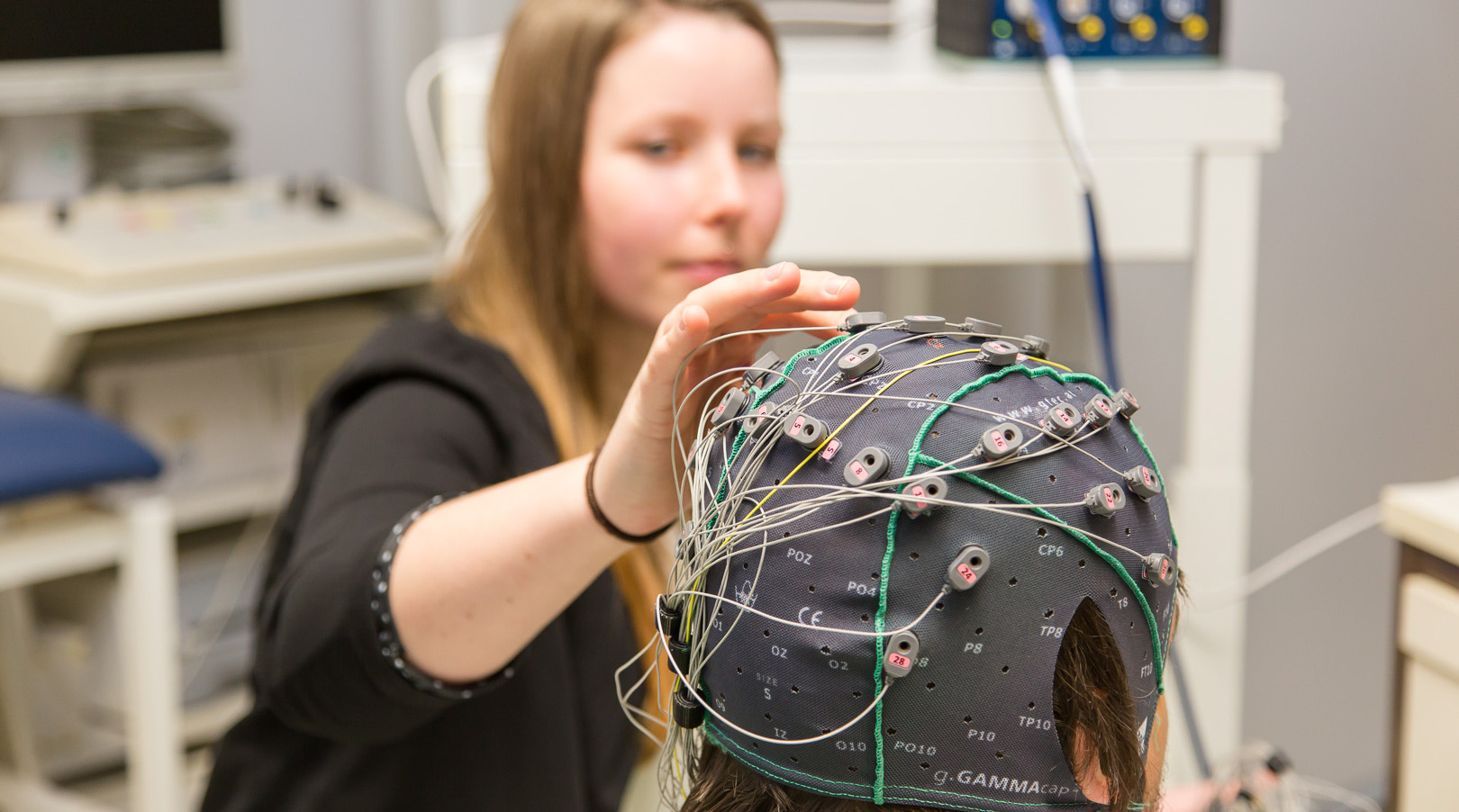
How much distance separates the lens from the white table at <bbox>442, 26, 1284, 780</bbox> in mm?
1131

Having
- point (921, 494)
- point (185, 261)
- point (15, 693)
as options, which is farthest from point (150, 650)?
point (921, 494)

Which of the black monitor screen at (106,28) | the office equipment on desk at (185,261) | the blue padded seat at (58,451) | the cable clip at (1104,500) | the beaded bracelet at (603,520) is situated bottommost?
the blue padded seat at (58,451)

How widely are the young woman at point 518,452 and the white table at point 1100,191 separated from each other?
23cm

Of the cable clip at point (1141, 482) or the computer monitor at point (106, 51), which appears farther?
the computer monitor at point (106, 51)

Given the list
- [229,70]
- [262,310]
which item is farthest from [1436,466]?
[229,70]

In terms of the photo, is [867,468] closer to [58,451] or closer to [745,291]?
[745,291]

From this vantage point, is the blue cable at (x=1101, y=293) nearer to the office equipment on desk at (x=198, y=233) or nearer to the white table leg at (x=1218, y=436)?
the white table leg at (x=1218, y=436)

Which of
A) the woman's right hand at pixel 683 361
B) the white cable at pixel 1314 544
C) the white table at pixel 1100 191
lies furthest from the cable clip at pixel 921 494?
the white cable at pixel 1314 544

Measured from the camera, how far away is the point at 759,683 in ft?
1.48

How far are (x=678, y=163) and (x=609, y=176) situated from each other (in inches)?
1.9

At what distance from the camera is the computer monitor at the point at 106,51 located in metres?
1.79

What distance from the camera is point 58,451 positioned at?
52.6 inches

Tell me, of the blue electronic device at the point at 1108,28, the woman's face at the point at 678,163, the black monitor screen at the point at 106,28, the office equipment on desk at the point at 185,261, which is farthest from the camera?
the black monitor screen at the point at 106,28

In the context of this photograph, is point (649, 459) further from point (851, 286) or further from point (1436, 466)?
point (1436, 466)
